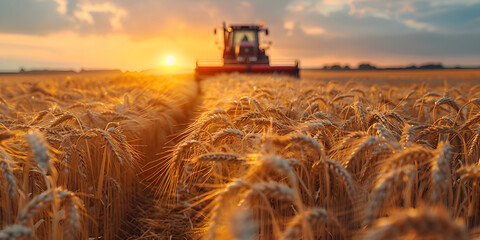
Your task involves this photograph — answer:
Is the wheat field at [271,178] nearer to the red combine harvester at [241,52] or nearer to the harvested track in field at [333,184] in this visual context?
the harvested track in field at [333,184]

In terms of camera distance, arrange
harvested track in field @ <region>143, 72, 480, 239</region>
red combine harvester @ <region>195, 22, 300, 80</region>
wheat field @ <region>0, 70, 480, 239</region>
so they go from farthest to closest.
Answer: red combine harvester @ <region>195, 22, 300, 80</region> → wheat field @ <region>0, 70, 480, 239</region> → harvested track in field @ <region>143, 72, 480, 239</region>

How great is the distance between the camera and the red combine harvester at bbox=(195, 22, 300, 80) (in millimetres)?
12948

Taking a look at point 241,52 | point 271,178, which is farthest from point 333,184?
point 241,52

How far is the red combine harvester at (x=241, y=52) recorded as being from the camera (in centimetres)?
1295

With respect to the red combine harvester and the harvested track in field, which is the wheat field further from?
the red combine harvester

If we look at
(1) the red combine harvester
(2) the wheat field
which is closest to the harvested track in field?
(2) the wheat field

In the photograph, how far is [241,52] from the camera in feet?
47.6

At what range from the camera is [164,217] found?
9.48 ft

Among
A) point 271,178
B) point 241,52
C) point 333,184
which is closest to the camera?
point 333,184

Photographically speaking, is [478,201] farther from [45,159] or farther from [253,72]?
[253,72]

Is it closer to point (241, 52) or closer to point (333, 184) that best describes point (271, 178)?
point (333, 184)

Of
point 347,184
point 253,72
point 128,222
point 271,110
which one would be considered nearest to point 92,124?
point 128,222

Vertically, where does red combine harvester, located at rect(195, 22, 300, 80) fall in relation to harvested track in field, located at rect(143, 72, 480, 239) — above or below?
above

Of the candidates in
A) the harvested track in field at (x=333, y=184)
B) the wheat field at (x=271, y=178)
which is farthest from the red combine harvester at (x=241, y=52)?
the harvested track in field at (x=333, y=184)
